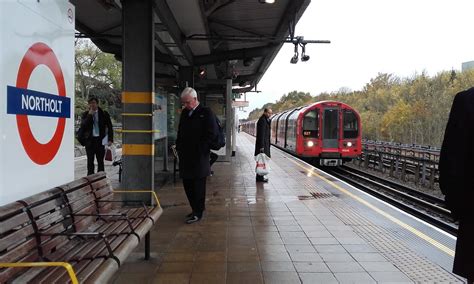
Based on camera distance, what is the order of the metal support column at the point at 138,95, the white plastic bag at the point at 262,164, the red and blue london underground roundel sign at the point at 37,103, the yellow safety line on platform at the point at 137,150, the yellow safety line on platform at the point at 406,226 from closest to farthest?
the red and blue london underground roundel sign at the point at 37,103, the yellow safety line on platform at the point at 406,226, the metal support column at the point at 138,95, the yellow safety line on platform at the point at 137,150, the white plastic bag at the point at 262,164

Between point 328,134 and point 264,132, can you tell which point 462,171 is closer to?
point 264,132

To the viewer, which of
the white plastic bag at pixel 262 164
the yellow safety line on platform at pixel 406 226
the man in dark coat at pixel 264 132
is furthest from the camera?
the white plastic bag at pixel 262 164

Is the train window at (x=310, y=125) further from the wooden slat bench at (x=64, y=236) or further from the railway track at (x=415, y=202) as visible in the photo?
the wooden slat bench at (x=64, y=236)

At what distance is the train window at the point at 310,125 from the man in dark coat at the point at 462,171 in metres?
16.3

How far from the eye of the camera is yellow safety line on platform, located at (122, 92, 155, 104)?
695cm

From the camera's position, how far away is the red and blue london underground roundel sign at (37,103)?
290cm

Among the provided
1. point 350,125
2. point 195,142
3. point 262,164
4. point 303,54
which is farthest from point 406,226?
point 350,125

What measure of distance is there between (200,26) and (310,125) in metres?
9.61

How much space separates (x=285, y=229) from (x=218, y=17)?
6.92 metres

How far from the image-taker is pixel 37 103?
3.16 meters

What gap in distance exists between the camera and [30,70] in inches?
120

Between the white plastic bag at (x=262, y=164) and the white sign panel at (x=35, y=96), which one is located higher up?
the white sign panel at (x=35, y=96)

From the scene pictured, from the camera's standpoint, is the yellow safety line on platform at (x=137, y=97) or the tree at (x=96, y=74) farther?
the tree at (x=96, y=74)

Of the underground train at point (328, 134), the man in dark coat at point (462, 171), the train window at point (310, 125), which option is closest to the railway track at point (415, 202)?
the underground train at point (328, 134)
